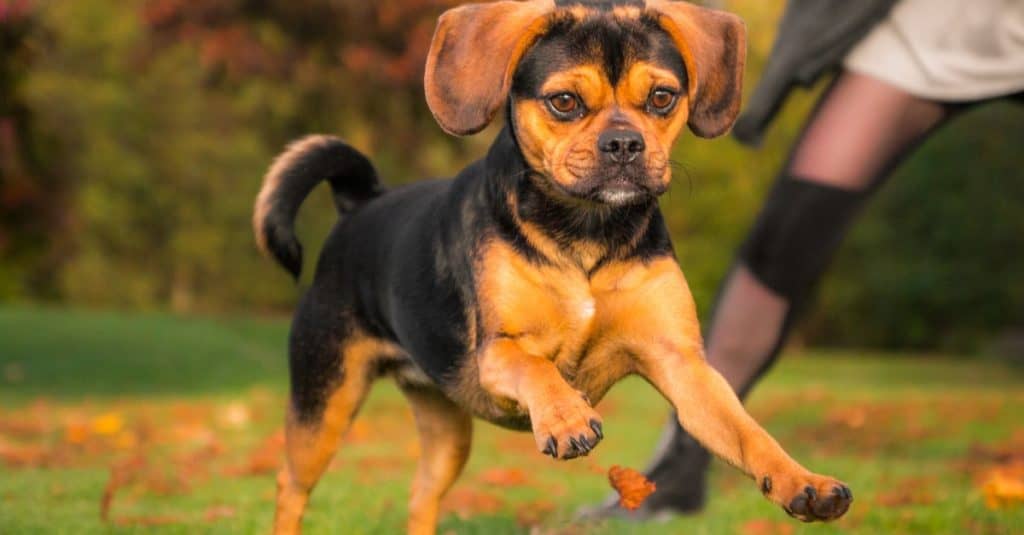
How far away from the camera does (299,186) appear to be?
5.18 m

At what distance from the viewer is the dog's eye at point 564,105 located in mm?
3902

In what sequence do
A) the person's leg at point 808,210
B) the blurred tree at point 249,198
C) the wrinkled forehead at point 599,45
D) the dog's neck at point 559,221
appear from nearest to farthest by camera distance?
the wrinkled forehead at point 599,45
the dog's neck at point 559,221
the person's leg at point 808,210
the blurred tree at point 249,198

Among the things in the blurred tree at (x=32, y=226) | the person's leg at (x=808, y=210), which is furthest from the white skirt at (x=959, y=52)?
the blurred tree at (x=32, y=226)

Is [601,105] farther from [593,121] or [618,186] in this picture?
[618,186]

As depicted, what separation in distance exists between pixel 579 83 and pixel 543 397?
0.94 meters

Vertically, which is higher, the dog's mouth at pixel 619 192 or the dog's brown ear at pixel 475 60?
the dog's brown ear at pixel 475 60

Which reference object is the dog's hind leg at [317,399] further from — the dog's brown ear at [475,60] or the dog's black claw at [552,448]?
the dog's black claw at [552,448]

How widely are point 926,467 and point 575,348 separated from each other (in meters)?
5.77

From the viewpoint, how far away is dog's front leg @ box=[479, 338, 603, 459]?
339 centimetres

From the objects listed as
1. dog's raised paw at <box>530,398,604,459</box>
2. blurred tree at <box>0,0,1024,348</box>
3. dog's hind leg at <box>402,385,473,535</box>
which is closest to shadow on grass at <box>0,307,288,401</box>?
blurred tree at <box>0,0,1024,348</box>

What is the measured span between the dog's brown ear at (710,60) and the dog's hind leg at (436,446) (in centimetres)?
170

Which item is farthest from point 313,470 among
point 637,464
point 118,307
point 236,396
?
point 118,307

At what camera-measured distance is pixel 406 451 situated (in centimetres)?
1039

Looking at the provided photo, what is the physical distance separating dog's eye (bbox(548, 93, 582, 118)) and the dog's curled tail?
1.52 meters
